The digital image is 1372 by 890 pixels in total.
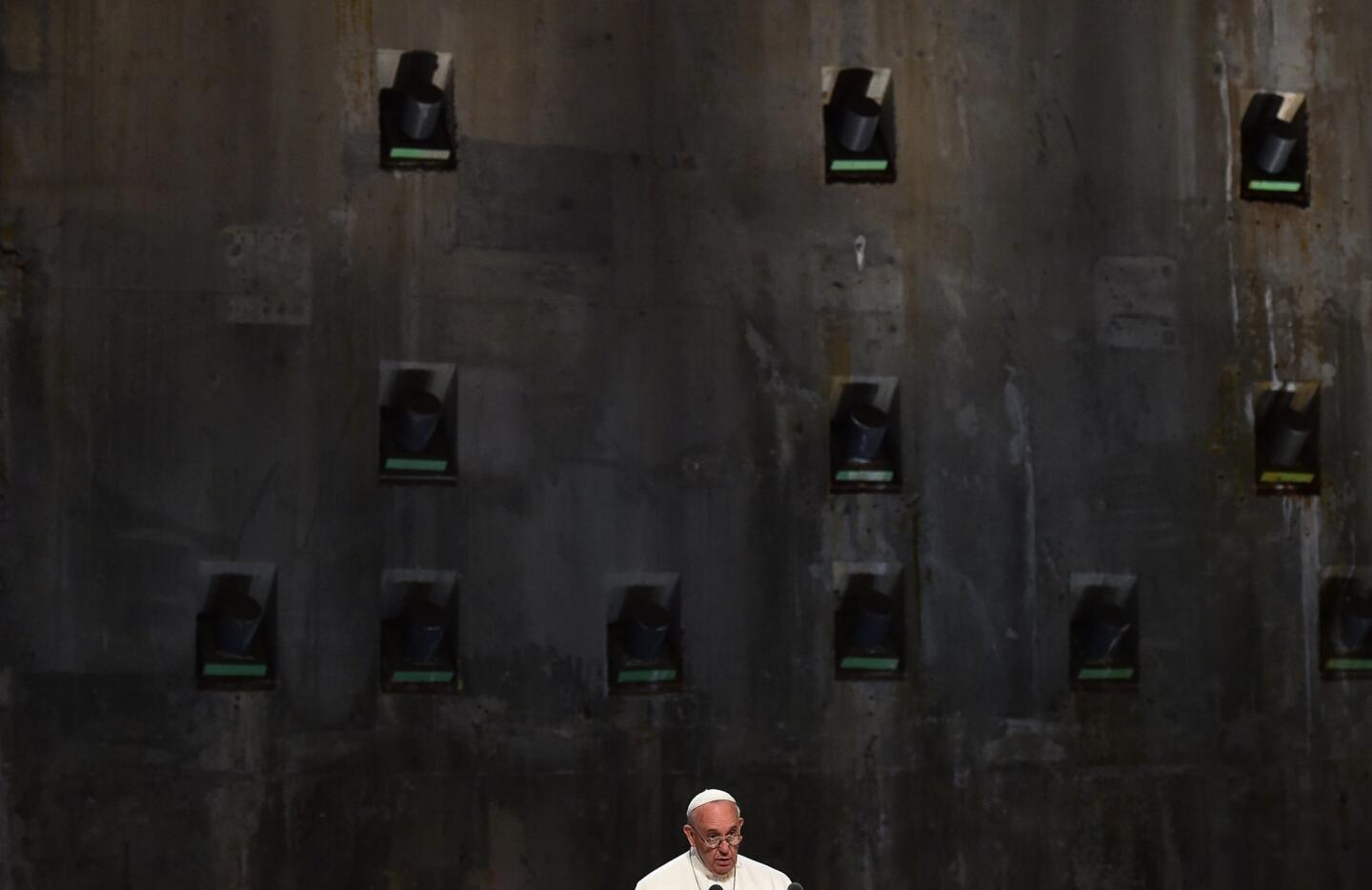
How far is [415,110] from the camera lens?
1257 centimetres

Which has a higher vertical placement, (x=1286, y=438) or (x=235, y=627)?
(x=1286, y=438)

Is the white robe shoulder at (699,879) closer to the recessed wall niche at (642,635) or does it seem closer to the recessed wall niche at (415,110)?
the recessed wall niche at (642,635)

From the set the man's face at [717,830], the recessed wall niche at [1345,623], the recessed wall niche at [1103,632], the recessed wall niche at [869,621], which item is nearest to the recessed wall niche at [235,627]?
the recessed wall niche at [869,621]

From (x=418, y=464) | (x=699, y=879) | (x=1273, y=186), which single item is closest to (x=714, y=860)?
(x=699, y=879)

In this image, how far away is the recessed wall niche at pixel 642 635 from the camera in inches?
492

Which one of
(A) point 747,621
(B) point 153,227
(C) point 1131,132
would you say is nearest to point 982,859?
(A) point 747,621

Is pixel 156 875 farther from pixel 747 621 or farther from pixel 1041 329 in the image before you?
pixel 1041 329

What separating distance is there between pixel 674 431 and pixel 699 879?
4.64m

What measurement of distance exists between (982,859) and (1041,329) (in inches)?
138

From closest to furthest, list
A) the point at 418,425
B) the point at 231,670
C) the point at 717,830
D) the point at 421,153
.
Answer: the point at 717,830 < the point at 231,670 < the point at 418,425 < the point at 421,153

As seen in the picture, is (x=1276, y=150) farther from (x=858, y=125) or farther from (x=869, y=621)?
(x=869, y=621)

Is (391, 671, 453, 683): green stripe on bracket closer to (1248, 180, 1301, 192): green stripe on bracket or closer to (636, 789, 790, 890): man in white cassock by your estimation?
(636, 789, 790, 890): man in white cassock

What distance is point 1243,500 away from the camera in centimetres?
1350

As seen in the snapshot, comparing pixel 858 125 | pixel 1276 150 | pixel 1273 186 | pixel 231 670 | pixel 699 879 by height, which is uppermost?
pixel 858 125
